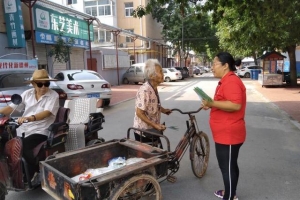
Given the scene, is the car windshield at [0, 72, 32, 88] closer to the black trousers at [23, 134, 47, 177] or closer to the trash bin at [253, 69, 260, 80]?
the black trousers at [23, 134, 47, 177]

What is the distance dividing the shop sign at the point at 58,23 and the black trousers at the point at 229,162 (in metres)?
11.2

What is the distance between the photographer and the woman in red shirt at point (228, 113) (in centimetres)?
286

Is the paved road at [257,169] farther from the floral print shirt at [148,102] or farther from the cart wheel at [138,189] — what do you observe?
the floral print shirt at [148,102]

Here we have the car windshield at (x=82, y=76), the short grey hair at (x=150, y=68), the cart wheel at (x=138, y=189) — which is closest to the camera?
the cart wheel at (x=138, y=189)

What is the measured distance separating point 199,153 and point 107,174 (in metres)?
1.89

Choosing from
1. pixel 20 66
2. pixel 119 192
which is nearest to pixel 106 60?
pixel 20 66

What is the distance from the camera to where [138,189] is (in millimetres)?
2787

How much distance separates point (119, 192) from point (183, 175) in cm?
190

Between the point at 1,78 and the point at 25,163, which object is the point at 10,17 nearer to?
the point at 1,78

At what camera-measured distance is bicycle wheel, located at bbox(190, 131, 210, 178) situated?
3894 mm

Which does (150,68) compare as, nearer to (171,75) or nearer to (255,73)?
(171,75)

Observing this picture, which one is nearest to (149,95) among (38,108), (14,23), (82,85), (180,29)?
(38,108)

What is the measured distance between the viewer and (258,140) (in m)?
6.12

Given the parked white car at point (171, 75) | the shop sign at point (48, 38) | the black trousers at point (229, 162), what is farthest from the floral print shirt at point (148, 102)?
the parked white car at point (171, 75)
